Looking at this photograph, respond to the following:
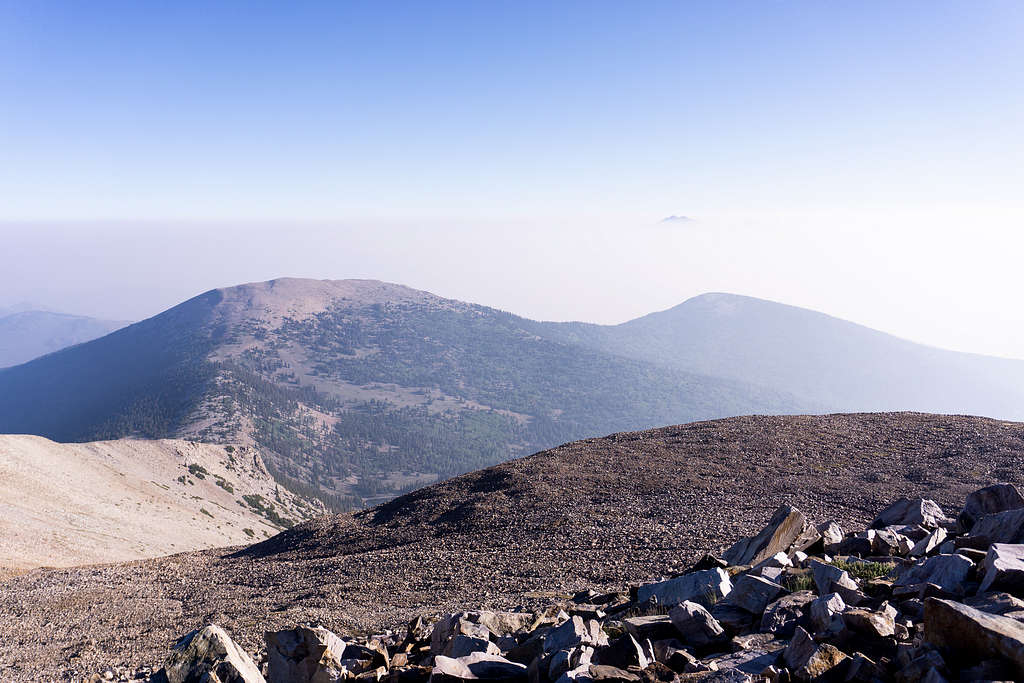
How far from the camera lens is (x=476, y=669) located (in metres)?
8.52

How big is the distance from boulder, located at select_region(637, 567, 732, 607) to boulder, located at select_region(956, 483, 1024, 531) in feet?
21.8

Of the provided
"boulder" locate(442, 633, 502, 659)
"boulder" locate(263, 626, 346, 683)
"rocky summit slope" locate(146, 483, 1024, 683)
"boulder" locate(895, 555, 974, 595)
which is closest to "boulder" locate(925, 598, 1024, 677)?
"rocky summit slope" locate(146, 483, 1024, 683)

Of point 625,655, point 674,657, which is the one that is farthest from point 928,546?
point 625,655

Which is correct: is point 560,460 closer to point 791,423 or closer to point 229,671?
point 791,423

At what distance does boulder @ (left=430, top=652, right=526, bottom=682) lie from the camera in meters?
8.22

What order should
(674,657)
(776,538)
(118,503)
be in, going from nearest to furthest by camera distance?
(674,657) < (776,538) < (118,503)

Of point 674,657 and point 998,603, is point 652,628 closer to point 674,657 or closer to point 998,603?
point 674,657

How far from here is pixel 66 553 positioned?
41.9 meters

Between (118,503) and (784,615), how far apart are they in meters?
76.7

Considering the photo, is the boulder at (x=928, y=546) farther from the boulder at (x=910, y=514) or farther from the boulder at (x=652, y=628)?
the boulder at (x=652, y=628)

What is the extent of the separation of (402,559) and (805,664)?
19259 millimetres

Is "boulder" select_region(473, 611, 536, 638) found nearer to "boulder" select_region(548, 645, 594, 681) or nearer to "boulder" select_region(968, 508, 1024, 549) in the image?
"boulder" select_region(548, 645, 594, 681)

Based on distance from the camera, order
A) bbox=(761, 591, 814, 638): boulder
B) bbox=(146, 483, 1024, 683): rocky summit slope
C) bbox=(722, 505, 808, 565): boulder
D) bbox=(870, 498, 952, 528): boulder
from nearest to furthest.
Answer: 1. bbox=(146, 483, 1024, 683): rocky summit slope
2. bbox=(761, 591, 814, 638): boulder
3. bbox=(722, 505, 808, 565): boulder
4. bbox=(870, 498, 952, 528): boulder

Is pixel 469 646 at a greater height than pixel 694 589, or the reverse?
pixel 694 589
